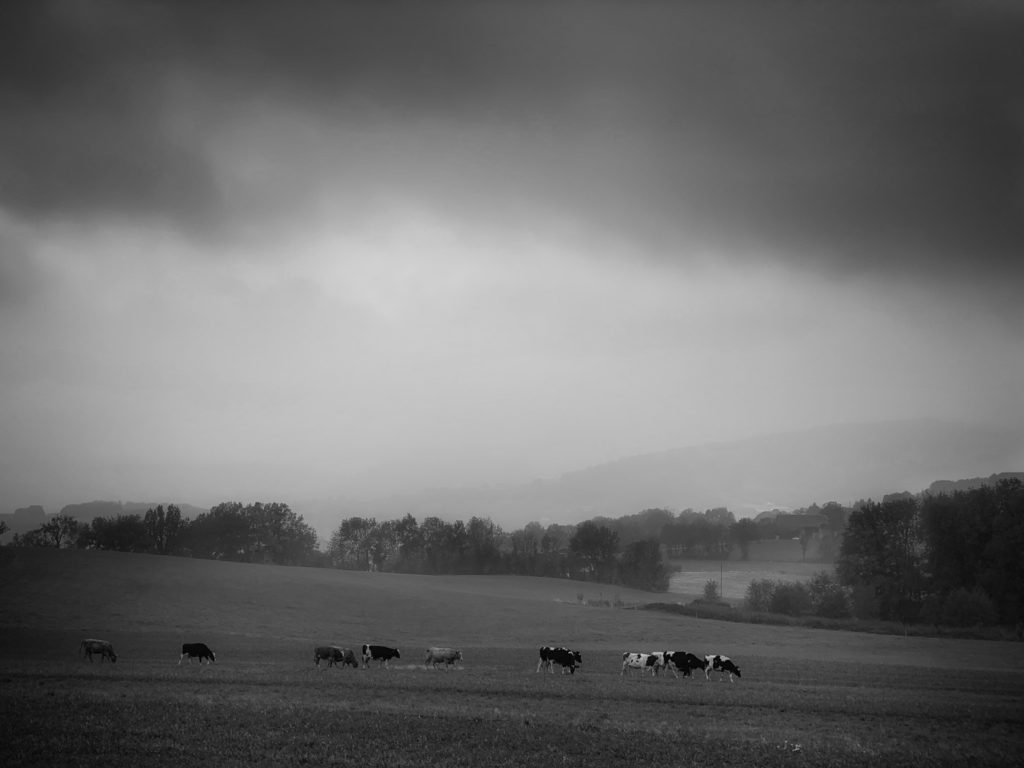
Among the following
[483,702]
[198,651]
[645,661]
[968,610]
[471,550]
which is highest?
[483,702]

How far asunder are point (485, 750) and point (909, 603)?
90.7m

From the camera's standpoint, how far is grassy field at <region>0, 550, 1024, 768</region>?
17875 mm

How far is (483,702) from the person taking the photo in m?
26.0

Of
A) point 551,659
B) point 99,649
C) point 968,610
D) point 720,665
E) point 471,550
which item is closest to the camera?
point 720,665

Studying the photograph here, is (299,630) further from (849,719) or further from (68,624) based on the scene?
(849,719)

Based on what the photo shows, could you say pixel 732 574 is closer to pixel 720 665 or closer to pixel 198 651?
pixel 720 665

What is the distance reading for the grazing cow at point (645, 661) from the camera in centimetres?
3872

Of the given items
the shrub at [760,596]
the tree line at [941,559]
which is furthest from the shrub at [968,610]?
the shrub at [760,596]

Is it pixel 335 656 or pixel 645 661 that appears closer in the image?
pixel 645 661

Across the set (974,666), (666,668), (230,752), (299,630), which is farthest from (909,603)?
(230,752)

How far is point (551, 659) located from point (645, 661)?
5687mm

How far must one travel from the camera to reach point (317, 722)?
2053 cm

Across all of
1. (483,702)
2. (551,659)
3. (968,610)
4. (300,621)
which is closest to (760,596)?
(968,610)

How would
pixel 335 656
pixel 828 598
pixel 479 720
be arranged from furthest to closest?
pixel 828 598, pixel 335 656, pixel 479 720
